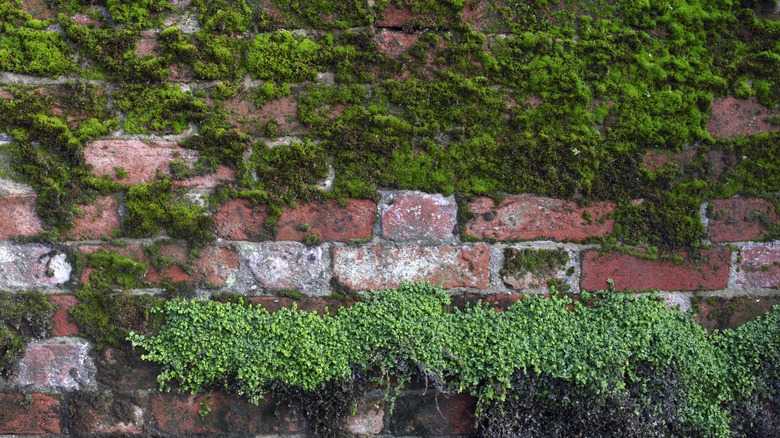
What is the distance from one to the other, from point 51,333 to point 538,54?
204 cm

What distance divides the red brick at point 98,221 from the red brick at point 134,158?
3.9 inches

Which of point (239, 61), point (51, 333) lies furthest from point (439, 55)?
point (51, 333)

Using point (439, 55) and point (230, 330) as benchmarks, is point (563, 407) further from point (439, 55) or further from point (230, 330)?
point (439, 55)

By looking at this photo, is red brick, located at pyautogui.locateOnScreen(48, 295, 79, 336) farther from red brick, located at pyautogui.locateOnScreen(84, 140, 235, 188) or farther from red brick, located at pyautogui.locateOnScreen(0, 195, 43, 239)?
red brick, located at pyautogui.locateOnScreen(84, 140, 235, 188)

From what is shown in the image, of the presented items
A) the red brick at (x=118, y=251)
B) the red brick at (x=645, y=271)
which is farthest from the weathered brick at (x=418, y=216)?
the red brick at (x=118, y=251)

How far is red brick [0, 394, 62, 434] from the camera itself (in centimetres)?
166

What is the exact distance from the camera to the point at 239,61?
1.62 meters

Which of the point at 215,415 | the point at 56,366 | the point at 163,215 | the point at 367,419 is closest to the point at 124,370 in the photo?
the point at 56,366

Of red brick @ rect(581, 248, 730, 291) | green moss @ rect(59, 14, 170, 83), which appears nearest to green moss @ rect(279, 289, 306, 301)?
green moss @ rect(59, 14, 170, 83)

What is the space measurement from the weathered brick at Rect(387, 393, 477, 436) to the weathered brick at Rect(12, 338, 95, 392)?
45.2 inches

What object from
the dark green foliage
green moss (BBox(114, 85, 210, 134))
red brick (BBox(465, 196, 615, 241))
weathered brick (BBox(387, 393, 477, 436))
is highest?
green moss (BBox(114, 85, 210, 134))

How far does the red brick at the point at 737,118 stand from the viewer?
65.9 inches

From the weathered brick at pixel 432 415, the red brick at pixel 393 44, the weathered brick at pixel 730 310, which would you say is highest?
the red brick at pixel 393 44

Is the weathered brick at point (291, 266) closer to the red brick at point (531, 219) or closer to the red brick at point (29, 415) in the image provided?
the red brick at point (531, 219)
